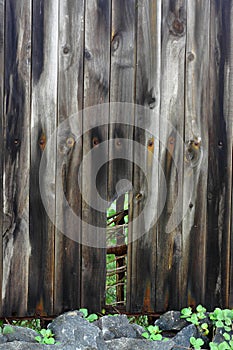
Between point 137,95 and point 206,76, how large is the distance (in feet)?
1.33

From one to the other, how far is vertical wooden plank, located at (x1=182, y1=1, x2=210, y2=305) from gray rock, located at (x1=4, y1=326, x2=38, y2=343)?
884 millimetres

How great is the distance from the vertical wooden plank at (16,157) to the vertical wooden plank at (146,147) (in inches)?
23.1

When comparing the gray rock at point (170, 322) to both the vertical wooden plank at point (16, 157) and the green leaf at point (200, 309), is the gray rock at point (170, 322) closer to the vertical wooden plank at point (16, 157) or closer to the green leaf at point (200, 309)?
Result: the green leaf at point (200, 309)

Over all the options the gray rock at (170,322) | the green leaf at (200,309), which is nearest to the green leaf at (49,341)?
the gray rock at (170,322)

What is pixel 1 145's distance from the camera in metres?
3.03

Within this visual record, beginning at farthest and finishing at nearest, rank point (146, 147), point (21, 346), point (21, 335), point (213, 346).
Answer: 1. point (146, 147)
2. point (213, 346)
3. point (21, 335)
4. point (21, 346)

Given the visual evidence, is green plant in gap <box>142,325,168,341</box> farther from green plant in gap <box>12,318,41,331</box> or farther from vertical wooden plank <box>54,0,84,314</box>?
green plant in gap <box>12,318,41,331</box>

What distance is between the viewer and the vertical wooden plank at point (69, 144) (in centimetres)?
303

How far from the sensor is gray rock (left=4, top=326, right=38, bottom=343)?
9.59 ft

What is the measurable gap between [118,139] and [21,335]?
1.14m

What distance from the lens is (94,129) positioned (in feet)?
10.2

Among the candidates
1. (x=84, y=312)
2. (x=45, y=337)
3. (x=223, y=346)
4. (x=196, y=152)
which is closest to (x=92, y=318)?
(x=84, y=312)

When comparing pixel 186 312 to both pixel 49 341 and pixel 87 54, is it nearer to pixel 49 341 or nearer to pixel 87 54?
pixel 49 341

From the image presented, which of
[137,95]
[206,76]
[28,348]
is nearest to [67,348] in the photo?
[28,348]
